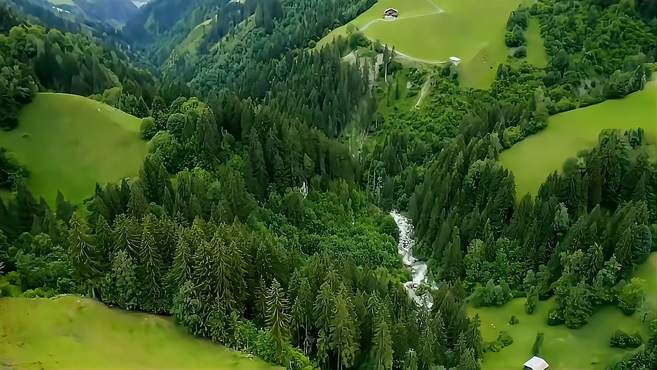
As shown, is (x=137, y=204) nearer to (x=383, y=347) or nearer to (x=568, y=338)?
(x=383, y=347)

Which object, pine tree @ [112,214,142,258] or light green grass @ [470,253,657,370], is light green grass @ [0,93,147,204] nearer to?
pine tree @ [112,214,142,258]

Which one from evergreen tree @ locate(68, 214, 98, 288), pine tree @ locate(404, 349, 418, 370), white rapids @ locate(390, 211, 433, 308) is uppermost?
evergreen tree @ locate(68, 214, 98, 288)

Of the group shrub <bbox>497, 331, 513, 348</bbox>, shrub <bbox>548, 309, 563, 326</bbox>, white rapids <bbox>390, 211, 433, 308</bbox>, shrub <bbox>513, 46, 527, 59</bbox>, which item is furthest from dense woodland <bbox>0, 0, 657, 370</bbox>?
shrub <bbox>497, 331, 513, 348</bbox>

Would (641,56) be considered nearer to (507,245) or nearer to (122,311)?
(507,245)

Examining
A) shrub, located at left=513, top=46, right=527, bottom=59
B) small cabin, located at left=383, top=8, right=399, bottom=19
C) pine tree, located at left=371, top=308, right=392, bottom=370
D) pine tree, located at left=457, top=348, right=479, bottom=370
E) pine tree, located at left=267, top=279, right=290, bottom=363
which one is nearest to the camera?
pine tree, located at left=267, top=279, right=290, bottom=363

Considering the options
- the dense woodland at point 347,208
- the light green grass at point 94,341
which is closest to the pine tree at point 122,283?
the dense woodland at point 347,208

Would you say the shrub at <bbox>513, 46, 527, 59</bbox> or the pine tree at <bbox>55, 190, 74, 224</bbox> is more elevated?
the shrub at <bbox>513, 46, 527, 59</bbox>

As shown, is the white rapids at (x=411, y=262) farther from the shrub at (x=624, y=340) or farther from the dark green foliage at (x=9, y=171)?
the dark green foliage at (x=9, y=171)
